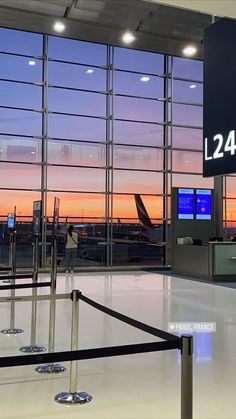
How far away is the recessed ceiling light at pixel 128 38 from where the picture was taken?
48.4ft

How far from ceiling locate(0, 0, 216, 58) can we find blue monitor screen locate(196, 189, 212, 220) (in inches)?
189

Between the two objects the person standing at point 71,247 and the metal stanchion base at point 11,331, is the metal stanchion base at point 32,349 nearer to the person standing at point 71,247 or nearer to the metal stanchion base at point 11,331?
the metal stanchion base at point 11,331

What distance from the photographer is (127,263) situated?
17703 millimetres

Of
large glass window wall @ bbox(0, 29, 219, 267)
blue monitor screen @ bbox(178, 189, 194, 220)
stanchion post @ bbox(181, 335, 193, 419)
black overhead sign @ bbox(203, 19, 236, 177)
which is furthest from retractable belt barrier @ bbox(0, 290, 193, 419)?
large glass window wall @ bbox(0, 29, 219, 267)

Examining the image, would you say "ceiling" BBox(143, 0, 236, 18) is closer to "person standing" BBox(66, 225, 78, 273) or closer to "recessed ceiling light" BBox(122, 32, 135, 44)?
"person standing" BBox(66, 225, 78, 273)

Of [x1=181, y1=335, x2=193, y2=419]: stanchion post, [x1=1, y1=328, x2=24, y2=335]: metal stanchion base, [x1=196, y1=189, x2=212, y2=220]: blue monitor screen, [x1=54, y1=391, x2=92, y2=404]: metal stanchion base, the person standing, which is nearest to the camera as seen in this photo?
[x1=181, y1=335, x2=193, y2=419]: stanchion post

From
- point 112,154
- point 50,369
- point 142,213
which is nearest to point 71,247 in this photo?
point 142,213

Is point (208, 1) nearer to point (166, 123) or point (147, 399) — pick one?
point (147, 399)

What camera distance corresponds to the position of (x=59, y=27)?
14.3m

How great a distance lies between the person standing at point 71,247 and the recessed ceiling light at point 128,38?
6.00m

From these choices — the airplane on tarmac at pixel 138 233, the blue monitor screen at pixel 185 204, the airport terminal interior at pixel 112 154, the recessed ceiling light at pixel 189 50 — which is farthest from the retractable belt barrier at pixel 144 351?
the recessed ceiling light at pixel 189 50

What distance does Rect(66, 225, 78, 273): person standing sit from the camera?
45.8ft

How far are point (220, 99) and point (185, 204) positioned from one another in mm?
10958

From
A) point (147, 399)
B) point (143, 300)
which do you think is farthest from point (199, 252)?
point (147, 399)
